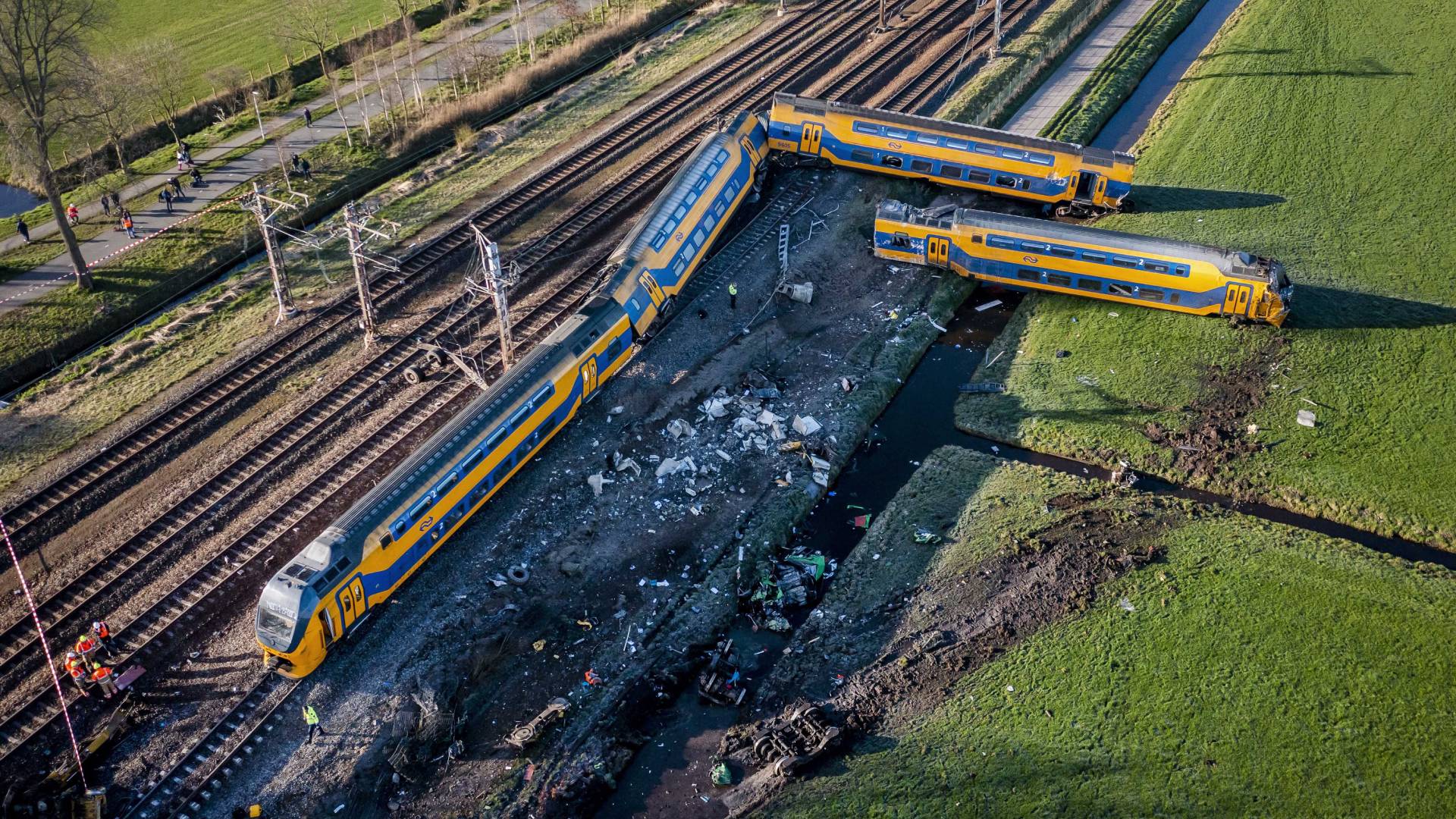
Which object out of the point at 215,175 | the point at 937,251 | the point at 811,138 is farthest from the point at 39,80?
the point at 937,251

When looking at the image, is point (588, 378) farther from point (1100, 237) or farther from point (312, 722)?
point (1100, 237)

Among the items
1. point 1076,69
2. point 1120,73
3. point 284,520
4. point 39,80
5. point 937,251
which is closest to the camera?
point 284,520

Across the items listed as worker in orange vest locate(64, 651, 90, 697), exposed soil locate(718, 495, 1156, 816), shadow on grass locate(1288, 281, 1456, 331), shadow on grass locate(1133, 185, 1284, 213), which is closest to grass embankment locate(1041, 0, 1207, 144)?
shadow on grass locate(1133, 185, 1284, 213)

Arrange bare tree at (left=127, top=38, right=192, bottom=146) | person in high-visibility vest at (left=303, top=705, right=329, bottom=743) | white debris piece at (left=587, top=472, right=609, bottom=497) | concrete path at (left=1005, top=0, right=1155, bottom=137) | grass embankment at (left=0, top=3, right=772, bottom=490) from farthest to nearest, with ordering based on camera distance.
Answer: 1. concrete path at (left=1005, top=0, right=1155, bottom=137)
2. bare tree at (left=127, top=38, right=192, bottom=146)
3. grass embankment at (left=0, top=3, right=772, bottom=490)
4. white debris piece at (left=587, top=472, right=609, bottom=497)
5. person in high-visibility vest at (left=303, top=705, right=329, bottom=743)

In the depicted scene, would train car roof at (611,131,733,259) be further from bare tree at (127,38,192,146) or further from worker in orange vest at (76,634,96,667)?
bare tree at (127,38,192,146)

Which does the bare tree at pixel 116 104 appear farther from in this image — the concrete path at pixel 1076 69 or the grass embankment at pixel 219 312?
the concrete path at pixel 1076 69

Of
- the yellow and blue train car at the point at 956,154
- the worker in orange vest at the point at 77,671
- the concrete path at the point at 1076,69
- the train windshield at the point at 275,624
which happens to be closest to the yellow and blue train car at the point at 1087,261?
the yellow and blue train car at the point at 956,154

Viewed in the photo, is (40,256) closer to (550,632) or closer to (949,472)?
(550,632)
